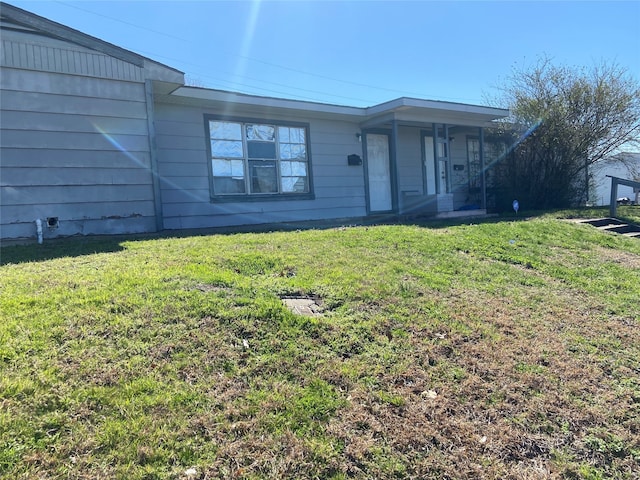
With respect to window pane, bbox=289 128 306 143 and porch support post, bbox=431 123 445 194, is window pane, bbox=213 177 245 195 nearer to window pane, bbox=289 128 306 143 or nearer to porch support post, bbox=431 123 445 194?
window pane, bbox=289 128 306 143

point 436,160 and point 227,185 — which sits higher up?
point 436,160

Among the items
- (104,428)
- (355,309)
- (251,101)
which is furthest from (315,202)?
(104,428)

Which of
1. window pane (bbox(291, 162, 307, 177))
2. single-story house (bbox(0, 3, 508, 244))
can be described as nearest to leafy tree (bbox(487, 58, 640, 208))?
single-story house (bbox(0, 3, 508, 244))

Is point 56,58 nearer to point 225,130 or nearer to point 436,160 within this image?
point 225,130

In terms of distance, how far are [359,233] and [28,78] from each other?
17.7 ft

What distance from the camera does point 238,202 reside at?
9414mm

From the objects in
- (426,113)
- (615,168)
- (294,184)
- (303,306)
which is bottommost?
(303,306)

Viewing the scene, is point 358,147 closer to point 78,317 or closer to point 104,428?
point 78,317

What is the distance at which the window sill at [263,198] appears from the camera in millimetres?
9195

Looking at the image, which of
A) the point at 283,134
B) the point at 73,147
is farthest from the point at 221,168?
the point at 73,147

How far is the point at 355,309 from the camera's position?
3.79 m

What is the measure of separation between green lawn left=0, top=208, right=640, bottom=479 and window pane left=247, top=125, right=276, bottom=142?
520cm

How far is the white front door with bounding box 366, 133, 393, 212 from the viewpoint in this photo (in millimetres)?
11922

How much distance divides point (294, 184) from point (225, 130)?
6.50 feet
